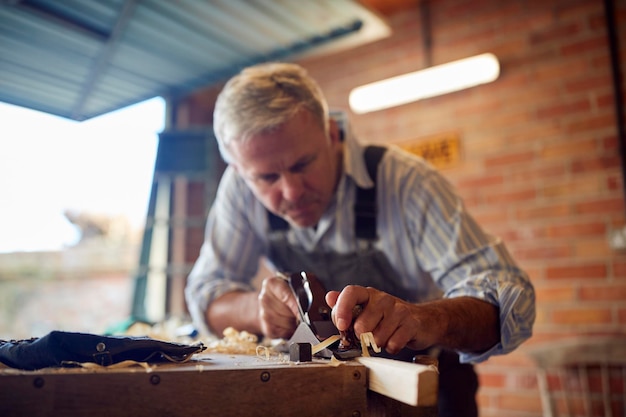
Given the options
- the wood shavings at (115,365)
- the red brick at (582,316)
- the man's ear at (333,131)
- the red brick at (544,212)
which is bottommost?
the red brick at (582,316)

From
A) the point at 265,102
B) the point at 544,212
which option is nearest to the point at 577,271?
the point at 544,212

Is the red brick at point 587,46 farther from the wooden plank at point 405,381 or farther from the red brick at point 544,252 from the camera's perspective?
the wooden plank at point 405,381

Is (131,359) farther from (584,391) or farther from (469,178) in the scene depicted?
(469,178)

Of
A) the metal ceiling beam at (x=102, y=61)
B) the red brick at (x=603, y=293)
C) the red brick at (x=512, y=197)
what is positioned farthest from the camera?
the red brick at (x=512, y=197)

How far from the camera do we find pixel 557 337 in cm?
261

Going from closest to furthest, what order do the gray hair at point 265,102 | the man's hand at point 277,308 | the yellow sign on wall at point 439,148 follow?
the man's hand at point 277,308 → the gray hair at point 265,102 → the yellow sign on wall at point 439,148

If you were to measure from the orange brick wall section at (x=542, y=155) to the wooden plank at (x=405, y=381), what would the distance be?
2.21 metres

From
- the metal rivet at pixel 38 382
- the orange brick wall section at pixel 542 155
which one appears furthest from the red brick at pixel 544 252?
the metal rivet at pixel 38 382

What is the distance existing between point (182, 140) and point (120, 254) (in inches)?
34.6

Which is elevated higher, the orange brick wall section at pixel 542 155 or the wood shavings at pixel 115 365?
the orange brick wall section at pixel 542 155

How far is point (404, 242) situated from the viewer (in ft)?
4.81

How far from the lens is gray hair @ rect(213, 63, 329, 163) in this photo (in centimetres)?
135

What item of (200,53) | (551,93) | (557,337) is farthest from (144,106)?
(557,337)

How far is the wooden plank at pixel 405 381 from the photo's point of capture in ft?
1.93
